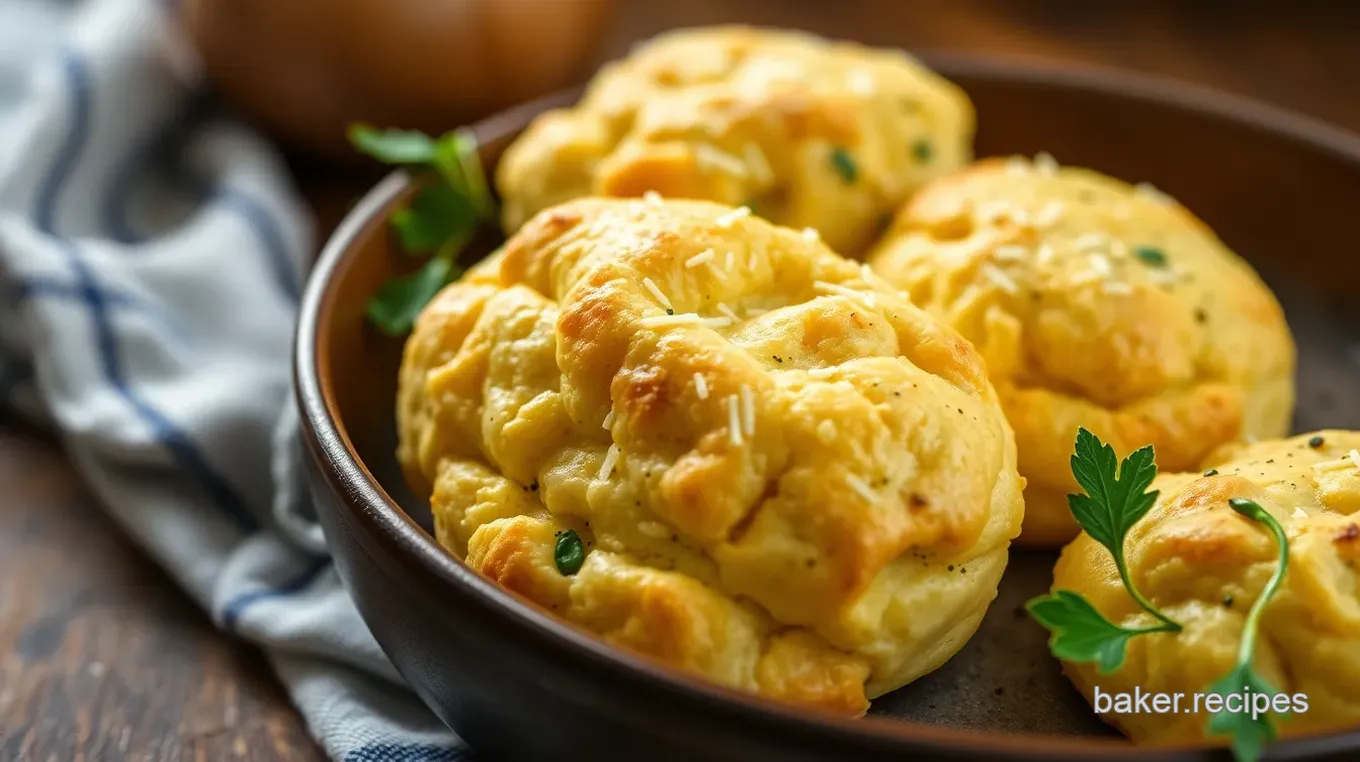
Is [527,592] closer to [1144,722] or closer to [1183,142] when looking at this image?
[1144,722]

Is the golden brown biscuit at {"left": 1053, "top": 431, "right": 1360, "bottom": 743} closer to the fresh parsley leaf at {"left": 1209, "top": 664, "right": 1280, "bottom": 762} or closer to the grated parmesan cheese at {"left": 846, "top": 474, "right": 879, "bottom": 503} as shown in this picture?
the fresh parsley leaf at {"left": 1209, "top": 664, "right": 1280, "bottom": 762}

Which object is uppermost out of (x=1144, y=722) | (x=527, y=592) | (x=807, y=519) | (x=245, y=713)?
(x=807, y=519)

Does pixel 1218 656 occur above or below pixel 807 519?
below

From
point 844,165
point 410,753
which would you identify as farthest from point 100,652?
point 844,165

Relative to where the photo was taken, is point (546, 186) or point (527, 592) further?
point (546, 186)

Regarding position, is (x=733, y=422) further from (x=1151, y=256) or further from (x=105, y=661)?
(x=105, y=661)

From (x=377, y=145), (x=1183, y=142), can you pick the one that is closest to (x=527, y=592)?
(x=377, y=145)
